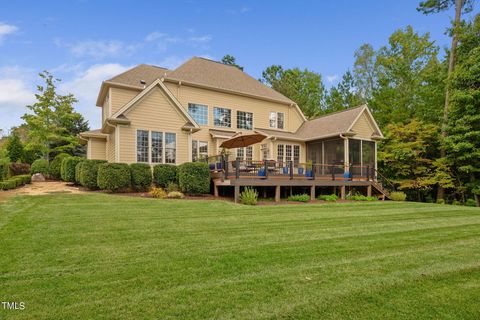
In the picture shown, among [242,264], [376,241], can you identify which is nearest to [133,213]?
[242,264]

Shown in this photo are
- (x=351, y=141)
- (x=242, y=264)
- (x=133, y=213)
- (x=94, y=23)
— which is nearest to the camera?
(x=242, y=264)

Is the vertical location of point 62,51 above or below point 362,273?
above

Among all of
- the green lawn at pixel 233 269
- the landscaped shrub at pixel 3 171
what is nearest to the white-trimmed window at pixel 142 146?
Result: the green lawn at pixel 233 269

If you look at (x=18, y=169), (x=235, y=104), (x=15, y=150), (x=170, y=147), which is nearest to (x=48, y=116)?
(x=15, y=150)

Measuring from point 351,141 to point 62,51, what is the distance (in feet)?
63.9

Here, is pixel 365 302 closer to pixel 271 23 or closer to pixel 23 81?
pixel 271 23

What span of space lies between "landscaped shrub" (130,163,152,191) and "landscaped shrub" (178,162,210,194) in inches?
59.2

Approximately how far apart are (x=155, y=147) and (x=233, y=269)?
1203 cm

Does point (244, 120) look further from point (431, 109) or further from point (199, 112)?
point (431, 109)

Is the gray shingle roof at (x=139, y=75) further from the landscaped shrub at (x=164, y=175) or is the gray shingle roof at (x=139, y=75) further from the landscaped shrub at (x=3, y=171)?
the landscaped shrub at (x=3, y=171)

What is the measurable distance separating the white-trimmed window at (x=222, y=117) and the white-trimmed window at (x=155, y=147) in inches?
200

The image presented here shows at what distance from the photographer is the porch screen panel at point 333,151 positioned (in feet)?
64.2

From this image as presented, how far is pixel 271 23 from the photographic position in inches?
848

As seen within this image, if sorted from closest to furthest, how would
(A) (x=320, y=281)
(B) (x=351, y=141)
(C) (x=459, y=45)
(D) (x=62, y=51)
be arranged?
1. (A) (x=320, y=281)
2. (D) (x=62, y=51)
3. (B) (x=351, y=141)
4. (C) (x=459, y=45)
